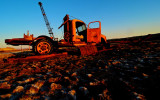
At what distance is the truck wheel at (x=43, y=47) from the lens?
18.1 ft

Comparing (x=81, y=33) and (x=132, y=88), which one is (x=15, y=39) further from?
(x=132, y=88)

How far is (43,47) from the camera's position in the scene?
569 centimetres

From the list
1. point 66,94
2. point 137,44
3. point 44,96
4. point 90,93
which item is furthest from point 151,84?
point 137,44

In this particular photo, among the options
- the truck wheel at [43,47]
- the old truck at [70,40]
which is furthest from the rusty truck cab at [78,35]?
the truck wheel at [43,47]

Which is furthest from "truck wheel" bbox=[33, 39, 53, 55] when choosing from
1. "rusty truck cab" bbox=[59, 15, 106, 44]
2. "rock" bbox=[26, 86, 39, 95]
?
"rock" bbox=[26, 86, 39, 95]

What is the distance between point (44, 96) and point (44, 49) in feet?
15.7

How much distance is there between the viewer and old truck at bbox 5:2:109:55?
5.52 metres

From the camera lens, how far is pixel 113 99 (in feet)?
4.14

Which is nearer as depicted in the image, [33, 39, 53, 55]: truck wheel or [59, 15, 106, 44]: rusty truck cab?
[33, 39, 53, 55]: truck wheel

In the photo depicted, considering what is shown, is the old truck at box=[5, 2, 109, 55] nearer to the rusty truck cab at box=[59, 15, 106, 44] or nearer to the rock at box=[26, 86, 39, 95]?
the rusty truck cab at box=[59, 15, 106, 44]

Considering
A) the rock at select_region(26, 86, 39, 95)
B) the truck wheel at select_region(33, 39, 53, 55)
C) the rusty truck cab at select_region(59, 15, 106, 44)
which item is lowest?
the rock at select_region(26, 86, 39, 95)

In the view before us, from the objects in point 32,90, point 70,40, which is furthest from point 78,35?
point 32,90

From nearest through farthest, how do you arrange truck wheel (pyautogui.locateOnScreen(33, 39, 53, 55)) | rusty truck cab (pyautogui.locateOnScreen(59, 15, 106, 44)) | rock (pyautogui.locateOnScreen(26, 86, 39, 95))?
1. rock (pyautogui.locateOnScreen(26, 86, 39, 95))
2. truck wheel (pyautogui.locateOnScreen(33, 39, 53, 55))
3. rusty truck cab (pyautogui.locateOnScreen(59, 15, 106, 44))

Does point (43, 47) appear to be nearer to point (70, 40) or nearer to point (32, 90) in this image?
point (70, 40)
